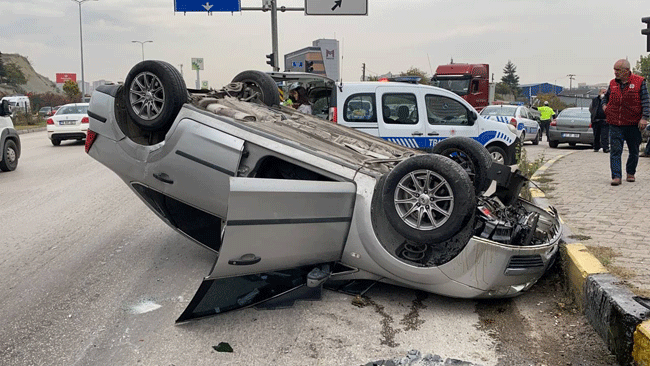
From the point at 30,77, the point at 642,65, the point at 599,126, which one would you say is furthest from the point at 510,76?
the point at 599,126

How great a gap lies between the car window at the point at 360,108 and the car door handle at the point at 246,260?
6211mm

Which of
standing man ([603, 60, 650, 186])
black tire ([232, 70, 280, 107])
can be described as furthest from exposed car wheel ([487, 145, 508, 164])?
black tire ([232, 70, 280, 107])

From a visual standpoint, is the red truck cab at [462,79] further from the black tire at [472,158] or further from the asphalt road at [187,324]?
the asphalt road at [187,324]

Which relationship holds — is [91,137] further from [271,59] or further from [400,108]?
[271,59]

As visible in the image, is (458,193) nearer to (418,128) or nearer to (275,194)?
(275,194)

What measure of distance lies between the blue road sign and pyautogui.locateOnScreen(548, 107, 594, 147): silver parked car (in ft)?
37.3

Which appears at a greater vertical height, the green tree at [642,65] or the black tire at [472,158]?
the green tree at [642,65]

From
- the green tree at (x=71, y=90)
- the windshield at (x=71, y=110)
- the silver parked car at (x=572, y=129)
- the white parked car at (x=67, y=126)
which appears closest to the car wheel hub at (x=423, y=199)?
the silver parked car at (x=572, y=129)

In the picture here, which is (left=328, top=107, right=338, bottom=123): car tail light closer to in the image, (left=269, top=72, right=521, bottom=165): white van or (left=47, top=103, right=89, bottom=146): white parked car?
(left=269, top=72, right=521, bottom=165): white van

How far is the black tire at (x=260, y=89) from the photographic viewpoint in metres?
6.73

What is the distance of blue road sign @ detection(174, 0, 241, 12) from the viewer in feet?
68.4

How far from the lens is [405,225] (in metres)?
4.35

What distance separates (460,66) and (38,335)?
2540 centimetres

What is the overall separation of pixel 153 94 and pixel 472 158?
3.02 m
